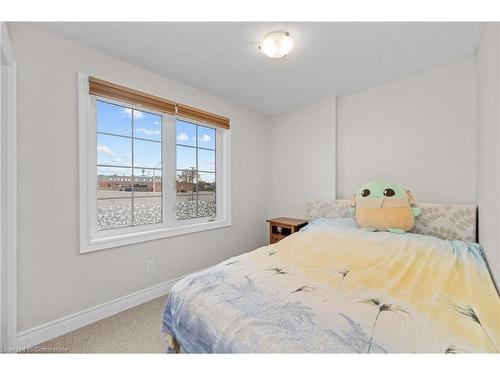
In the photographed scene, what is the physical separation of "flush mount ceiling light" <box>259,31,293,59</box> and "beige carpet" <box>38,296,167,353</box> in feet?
7.30

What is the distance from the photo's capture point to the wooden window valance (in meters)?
1.73

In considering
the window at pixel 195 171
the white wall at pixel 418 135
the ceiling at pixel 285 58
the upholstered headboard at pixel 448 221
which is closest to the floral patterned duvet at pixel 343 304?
the upholstered headboard at pixel 448 221

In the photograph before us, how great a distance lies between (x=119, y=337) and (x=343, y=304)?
5.22ft

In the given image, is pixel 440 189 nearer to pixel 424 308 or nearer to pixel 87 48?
pixel 424 308

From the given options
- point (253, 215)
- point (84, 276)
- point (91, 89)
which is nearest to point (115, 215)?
→ point (84, 276)

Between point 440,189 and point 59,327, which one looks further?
point 440,189

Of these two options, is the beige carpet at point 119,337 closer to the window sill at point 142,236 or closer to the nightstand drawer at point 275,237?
the window sill at point 142,236

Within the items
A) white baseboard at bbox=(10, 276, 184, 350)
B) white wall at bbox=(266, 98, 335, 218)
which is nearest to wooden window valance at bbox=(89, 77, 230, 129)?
white wall at bbox=(266, 98, 335, 218)

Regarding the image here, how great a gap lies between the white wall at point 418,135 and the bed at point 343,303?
26.3 inches

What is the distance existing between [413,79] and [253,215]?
7.95 ft

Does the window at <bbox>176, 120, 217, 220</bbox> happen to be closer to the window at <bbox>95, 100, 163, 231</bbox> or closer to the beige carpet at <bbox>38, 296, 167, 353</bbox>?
the window at <bbox>95, 100, 163, 231</bbox>

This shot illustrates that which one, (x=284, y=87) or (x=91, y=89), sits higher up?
(x=284, y=87)

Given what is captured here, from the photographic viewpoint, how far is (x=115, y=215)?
6.52 ft

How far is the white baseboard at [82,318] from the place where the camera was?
4.72 ft
